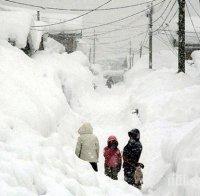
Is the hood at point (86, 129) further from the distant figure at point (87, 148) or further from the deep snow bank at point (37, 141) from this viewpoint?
the deep snow bank at point (37, 141)

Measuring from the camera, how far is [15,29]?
20.0m

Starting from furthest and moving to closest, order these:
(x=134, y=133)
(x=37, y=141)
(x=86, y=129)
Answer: (x=86, y=129)
(x=134, y=133)
(x=37, y=141)

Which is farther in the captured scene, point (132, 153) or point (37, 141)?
point (132, 153)

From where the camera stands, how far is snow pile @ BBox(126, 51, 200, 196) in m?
6.56

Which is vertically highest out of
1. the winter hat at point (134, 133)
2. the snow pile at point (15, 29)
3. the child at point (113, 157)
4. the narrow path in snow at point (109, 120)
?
the snow pile at point (15, 29)

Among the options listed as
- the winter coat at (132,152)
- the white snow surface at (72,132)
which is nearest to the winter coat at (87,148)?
the white snow surface at (72,132)

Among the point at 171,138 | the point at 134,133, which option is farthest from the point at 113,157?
the point at 171,138

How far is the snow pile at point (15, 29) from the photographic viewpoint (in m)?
19.8

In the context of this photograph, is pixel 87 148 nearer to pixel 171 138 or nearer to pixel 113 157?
pixel 113 157

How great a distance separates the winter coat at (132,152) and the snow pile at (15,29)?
13231 mm

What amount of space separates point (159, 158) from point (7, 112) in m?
4.16

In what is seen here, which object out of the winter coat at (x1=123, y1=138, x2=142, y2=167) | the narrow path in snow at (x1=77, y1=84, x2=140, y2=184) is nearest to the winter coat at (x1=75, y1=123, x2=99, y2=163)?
the winter coat at (x1=123, y1=138, x2=142, y2=167)

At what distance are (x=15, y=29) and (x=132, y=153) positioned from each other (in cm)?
1393

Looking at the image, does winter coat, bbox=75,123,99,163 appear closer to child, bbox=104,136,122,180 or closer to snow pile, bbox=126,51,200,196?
child, bbox=104,136,122,180
